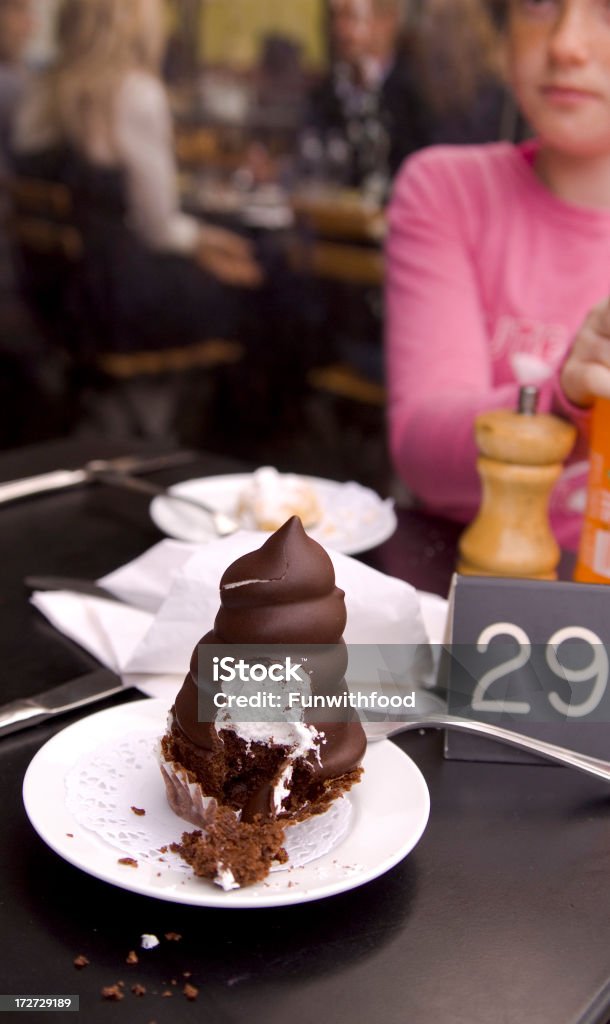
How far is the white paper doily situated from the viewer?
0.65 metres

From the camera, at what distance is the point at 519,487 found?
1.09 meters

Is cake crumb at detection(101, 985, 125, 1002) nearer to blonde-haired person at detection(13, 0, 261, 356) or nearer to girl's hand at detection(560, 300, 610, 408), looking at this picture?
girl's hand at detection(560, 300, 610, 408)

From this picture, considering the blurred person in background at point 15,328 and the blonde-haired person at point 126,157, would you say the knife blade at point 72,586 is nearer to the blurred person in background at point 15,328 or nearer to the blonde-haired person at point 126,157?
the blurred person in background at point 15,328

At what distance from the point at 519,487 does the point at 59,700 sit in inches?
20.7

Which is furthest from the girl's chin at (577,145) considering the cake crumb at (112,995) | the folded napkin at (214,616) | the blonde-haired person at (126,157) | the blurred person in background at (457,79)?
the blonde-haired person at (126,157)

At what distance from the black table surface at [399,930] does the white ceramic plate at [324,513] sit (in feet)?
1.50

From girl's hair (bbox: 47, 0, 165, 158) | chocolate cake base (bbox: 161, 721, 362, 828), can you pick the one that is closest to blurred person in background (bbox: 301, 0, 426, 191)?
girl's hair (bbox: 47, 0, 165, 158)

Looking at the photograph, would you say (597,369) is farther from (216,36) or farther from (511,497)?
(216,36)

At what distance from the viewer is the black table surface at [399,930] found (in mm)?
561

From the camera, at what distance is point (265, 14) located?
4.58m

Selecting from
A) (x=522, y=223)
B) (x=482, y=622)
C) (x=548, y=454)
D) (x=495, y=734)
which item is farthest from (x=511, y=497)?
(x=522, y=223)

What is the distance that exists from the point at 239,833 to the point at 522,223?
1.33 m

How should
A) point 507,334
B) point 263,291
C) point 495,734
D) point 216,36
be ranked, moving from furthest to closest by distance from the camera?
point 263,291, point 216,36, point 507,334, point 495,734

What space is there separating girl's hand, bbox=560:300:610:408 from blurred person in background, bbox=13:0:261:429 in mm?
3821
